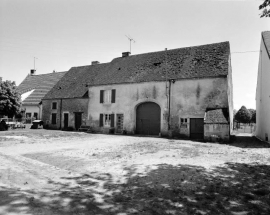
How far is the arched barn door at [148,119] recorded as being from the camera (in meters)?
18.5

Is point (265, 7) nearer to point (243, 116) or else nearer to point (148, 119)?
point (148, 119)

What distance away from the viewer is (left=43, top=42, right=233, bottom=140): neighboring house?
1627 centimetres

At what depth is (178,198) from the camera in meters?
4.20

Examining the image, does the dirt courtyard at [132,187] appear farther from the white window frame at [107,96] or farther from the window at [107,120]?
the white window frame at [107,96]

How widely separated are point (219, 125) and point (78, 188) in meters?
12.6

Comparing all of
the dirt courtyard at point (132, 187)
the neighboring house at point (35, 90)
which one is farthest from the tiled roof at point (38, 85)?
the dirt courtyard at point (132, 187)

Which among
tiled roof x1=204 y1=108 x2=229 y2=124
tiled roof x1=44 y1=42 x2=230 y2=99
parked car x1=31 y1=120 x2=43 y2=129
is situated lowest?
parked car x1=31 y1=120 x2=43 y2=129

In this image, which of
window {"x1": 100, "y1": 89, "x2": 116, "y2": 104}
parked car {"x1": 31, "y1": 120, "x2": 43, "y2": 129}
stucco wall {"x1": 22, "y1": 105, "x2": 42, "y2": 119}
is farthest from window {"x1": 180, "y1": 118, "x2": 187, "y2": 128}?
stucco wall {"x1": 22, "y1": 105, "x2": 42, "y2": 119}

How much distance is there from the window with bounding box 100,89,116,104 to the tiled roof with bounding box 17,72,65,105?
13.5 metres

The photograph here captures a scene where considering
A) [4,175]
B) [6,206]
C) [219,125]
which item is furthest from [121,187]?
[219,125]

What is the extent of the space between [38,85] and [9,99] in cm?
1420

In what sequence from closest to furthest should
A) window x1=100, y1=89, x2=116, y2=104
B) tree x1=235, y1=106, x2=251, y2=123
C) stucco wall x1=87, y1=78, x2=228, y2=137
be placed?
1. stucco wall x1=87, y1=78, x2=228, y2=137
2. window x1=100, y1=89, x2=116, y2=104
3. tree x1=235, y1=106, x2=251, y2=123

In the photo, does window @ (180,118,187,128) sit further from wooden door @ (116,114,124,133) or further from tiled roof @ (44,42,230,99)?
wooden door @ (116,114,124,133)

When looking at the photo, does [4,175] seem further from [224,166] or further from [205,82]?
[205,82]
